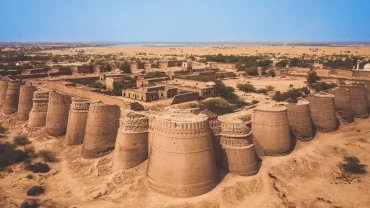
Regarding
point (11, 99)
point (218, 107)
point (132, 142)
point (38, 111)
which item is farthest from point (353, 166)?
point (11, 99)

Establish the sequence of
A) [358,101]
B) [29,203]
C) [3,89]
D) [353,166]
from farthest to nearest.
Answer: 1. [3,89]
2. [358,101]
3. [353,166]
4. [29,203]

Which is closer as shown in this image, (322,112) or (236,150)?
(236,150)

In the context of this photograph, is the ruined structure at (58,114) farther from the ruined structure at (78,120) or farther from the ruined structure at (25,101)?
the ruined structure at (25,101)

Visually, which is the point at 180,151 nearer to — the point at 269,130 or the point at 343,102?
the point at 269,130

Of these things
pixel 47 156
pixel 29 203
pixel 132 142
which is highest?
pixel 132 142

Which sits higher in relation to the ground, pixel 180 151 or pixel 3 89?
pixel 3 89

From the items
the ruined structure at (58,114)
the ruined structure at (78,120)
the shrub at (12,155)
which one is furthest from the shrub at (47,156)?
the ruined structure at (58,114)

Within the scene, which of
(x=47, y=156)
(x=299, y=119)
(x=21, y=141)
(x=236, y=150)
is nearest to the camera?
(x=236, y=150)
